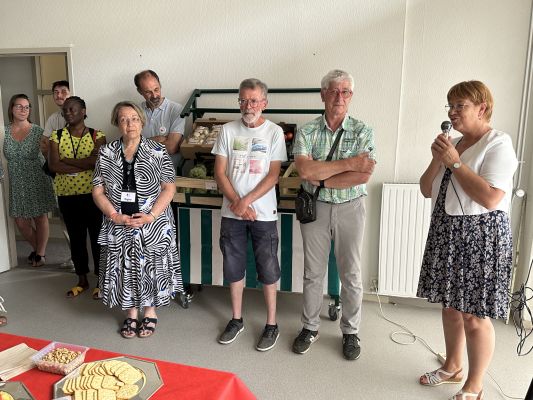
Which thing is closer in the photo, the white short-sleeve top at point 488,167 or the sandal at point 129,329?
the white short-sleeve top at point 488,167

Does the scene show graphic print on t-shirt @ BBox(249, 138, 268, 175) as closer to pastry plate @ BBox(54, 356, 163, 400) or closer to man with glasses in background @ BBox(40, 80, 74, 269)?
pastry plate @ BBox(54, 356, 163, 400)

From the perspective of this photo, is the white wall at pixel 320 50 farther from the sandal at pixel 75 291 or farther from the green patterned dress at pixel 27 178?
the sandal at pixel 75 291

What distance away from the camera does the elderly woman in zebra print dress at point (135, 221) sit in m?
2.81

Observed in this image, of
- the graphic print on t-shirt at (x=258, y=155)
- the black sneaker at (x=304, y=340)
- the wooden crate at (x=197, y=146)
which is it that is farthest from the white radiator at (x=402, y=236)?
the wooden crate at (x=197, y=146)

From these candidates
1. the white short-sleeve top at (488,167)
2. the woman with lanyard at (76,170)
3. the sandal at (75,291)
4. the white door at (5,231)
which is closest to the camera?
the white short-sleeve top at (488,167)

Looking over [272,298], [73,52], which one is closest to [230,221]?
[272,298]

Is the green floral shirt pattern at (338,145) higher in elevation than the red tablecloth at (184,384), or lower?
higher

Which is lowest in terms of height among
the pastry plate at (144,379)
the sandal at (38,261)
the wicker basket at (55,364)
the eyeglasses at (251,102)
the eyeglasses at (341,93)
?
the sandal at (38,261)

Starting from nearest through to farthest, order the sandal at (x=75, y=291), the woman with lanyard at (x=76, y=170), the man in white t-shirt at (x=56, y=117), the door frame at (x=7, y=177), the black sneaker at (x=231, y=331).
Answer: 1. the black sneaker at (x=231, y=331)
2. the woman with lanyard at (x=76, y=170)
3. the sandal at (x=75, y=291)
4. the man in white t-shirt at (x=56, y=117)
5. the door frame at (x=7, y=177)

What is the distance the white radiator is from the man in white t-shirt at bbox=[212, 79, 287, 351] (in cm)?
95

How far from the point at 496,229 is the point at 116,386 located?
172 centimetres

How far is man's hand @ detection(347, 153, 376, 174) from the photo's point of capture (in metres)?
2.47

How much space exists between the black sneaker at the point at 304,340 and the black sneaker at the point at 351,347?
0.20 m

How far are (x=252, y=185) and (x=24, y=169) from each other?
2527 mm
